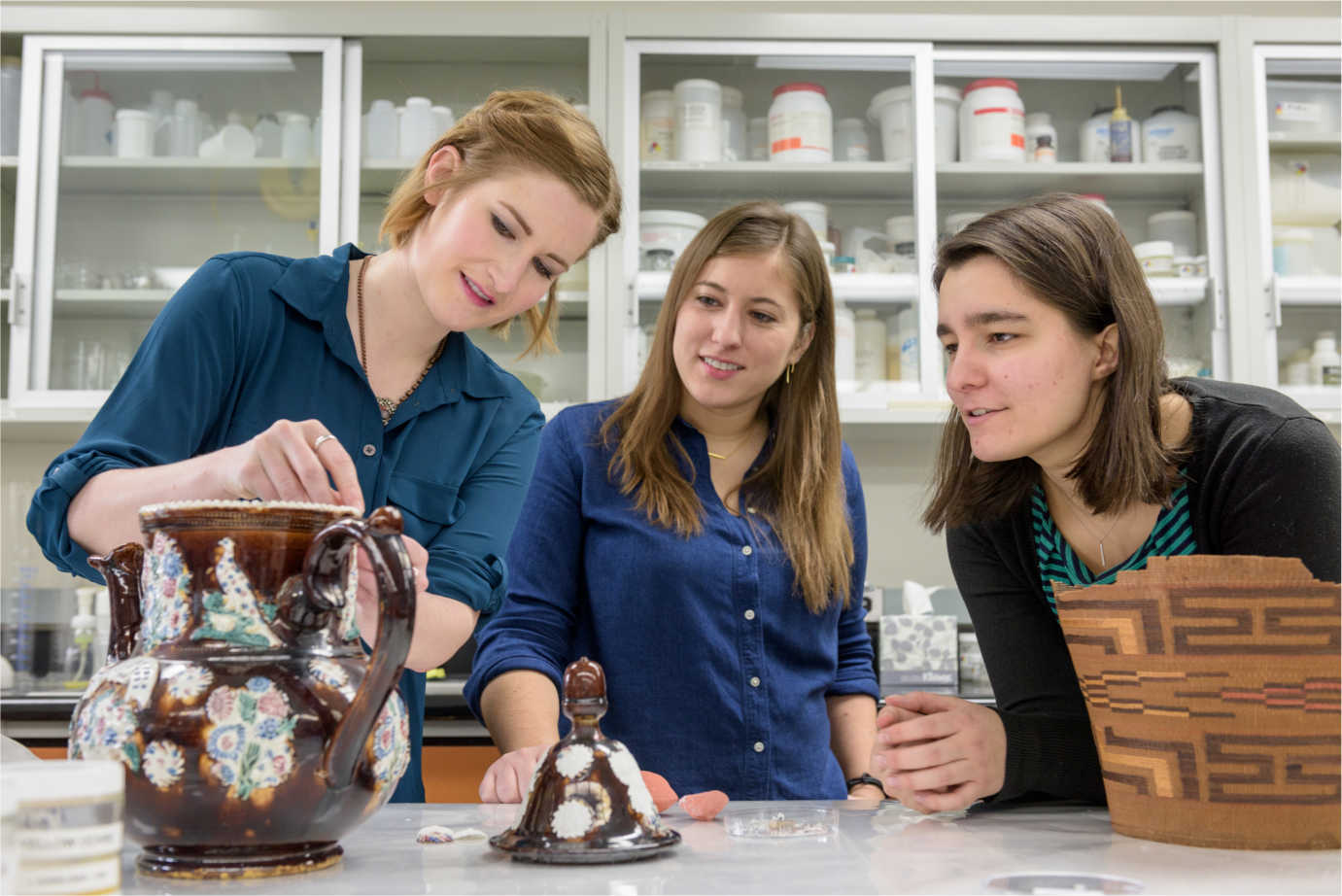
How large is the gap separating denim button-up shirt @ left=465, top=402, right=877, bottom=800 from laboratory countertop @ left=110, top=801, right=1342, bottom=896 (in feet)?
1.92

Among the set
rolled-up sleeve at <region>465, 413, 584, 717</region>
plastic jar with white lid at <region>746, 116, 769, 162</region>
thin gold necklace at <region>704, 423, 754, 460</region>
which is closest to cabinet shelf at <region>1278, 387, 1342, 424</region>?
plastic jar with white lid at <region>746, 116, 769, 162</region>

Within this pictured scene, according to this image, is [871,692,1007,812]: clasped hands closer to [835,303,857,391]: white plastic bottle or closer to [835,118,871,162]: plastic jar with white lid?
[835,303,857,391]: white plastic bottle

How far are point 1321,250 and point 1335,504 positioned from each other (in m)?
2.21

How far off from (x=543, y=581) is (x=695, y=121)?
5.78ft

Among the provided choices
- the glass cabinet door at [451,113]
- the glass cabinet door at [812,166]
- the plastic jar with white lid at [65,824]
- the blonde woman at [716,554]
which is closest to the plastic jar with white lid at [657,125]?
the glass cabinet door at [812,166]

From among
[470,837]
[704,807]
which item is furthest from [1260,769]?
[470,837]

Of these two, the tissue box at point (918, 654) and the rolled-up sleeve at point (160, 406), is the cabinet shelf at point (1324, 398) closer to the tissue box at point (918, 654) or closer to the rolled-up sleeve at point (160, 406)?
the tissue box at point (918, 654)

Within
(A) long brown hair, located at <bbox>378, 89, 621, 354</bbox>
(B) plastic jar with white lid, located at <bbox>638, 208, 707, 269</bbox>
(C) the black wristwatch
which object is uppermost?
(B) plastic jar with white lid, located at <bbox>638, 208, 707, 269</bbox>

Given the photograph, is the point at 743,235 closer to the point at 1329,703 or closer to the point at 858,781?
the point at 858,781

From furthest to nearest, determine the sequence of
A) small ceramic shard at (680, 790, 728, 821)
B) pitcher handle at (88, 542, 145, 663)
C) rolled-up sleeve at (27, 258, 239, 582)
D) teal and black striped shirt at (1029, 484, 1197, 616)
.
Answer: teal and black striped shirt at (1029, 484, 1197, 616), rolled-up sleeve at (27, 258, 239, 582), small ceramic shard at (680, 790, 728, 821), pitcher handle at (88, 542, 145, 663)

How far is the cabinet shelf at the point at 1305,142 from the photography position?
2.88m

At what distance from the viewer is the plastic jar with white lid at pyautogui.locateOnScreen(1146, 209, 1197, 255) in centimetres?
293

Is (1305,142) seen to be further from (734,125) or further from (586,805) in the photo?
(586,805)

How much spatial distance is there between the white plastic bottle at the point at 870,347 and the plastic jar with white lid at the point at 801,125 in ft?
1.34
